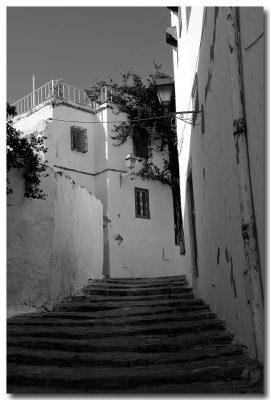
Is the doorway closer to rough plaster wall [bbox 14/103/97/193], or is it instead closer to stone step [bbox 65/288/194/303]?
stone step [bbox 65/288/194/303]

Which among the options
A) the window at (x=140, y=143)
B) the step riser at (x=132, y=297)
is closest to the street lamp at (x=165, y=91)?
the step riser at (x=132, y=297)

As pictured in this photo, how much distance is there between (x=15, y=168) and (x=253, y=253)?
150 inches

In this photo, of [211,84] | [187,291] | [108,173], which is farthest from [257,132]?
[108,173]

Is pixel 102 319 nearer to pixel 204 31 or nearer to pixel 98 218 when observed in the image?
pixel 204 31

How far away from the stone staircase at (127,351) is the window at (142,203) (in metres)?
9.11

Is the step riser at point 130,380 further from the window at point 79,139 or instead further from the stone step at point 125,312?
the window at point 79,139

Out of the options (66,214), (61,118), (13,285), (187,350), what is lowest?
(187,350)

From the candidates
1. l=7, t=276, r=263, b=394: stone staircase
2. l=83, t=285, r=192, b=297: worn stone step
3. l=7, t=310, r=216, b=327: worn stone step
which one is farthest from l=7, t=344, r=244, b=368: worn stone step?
l=83, t=285, r=192, b=297: worn stone step

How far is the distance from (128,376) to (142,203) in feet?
43.6

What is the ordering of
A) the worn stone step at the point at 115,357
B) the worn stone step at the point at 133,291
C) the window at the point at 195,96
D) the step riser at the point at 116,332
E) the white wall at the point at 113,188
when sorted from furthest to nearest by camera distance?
the white wall at the point at 113,188, the worn stone step at the point at 133,291, the window at the point at 195,96, the step riser at the point at 116,332, the worn stone step at the point at 115,357

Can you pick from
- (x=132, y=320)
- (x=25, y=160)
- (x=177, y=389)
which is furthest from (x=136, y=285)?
(x=177, y=389)

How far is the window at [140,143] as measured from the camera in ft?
57.2

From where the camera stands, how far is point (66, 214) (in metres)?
8.14

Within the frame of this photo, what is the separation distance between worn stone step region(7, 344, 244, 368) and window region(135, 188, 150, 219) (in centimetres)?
1205
